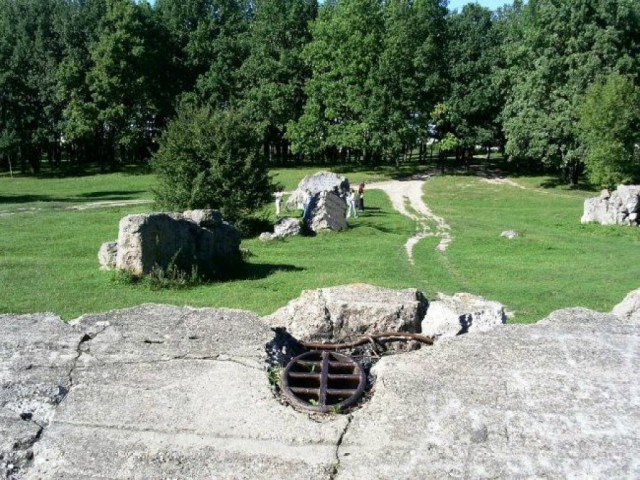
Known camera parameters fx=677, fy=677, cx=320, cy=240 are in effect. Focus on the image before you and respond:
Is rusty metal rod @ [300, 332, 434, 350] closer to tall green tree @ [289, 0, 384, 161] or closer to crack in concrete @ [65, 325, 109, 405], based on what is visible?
crack in concrete @ [65, 325, 109, 405]

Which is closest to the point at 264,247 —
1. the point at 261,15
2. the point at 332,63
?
the point at 332,63

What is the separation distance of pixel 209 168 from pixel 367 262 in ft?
28.1

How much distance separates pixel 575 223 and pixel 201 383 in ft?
98.4

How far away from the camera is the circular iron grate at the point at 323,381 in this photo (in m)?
6.26

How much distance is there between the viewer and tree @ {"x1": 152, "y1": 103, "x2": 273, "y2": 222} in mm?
26578

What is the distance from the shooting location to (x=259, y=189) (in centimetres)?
2758

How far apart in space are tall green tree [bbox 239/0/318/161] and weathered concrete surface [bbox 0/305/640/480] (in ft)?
169

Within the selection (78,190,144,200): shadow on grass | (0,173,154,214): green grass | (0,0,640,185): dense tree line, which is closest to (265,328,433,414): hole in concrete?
(0,173,154,214): green grass

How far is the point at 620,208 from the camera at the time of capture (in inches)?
1249

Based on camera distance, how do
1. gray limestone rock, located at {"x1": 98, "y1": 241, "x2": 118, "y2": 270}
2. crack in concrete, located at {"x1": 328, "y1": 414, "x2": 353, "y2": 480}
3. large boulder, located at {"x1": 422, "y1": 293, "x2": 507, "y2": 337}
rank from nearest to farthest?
crack in concrete, located at {"x1": 328, "y1": 414, "x2": 353, "y2": 480}, large boulder, located at {"x1": 422, "y1": 293, "x2": 507, "y2": 337}, gray limestone rock, located at {"x1": 98, "y1": 241, "x2": 118, "y2": 270}

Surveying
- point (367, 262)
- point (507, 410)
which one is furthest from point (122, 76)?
point (507, 410)

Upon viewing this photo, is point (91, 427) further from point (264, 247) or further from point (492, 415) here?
point (264, 247)

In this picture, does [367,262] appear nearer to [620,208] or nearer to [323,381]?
[323,381]

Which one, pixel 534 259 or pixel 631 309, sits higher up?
pixel 631 309
